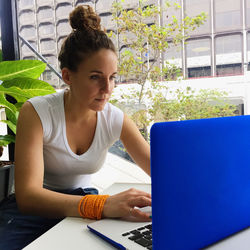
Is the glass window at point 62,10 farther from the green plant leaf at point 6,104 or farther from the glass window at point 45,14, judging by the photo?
the green plant leaf at point 6,104

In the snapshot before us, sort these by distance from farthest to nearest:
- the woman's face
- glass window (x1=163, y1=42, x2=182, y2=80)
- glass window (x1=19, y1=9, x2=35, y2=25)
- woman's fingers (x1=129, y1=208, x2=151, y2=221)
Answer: glass window (x1=19, y1=9, x2=35, y2=25) → glass window (x1=163, y1=42, x2=182, y2=80) → the woman's face → woman's fingers (x1=129, y1=208, x2=151, y2=221)

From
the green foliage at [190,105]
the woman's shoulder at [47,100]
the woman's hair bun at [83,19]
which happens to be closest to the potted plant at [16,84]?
the woman's shoulder at [47,100]

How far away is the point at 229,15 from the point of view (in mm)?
2066

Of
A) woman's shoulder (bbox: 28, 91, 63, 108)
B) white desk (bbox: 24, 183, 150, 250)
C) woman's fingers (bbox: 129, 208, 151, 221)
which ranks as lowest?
white desk (bbox: 24, 183, 150, 250)

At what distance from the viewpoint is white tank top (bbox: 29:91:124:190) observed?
3.91 feet

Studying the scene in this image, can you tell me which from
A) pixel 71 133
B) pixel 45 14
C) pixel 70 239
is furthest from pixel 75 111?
pixel 45 14

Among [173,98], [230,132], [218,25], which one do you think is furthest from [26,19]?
[230,132]

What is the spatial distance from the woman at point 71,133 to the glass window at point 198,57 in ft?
3.48

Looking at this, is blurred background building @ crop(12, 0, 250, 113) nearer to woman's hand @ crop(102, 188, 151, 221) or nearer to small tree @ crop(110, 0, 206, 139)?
small tree @ crop(110, 0, 206, 139)

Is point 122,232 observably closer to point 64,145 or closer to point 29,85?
point 64,145

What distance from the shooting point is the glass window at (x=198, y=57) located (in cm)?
213

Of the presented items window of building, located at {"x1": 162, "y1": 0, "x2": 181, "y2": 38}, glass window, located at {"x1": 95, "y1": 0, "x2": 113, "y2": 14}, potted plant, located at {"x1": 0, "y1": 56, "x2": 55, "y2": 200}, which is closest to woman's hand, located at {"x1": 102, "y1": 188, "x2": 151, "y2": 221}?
potted plant, located at {"x1": 0, "y1": 56, "x2": 55, "y2": 200}

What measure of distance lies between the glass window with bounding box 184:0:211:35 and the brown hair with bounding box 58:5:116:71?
1.10 m

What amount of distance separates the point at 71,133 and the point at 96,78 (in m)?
0.26
